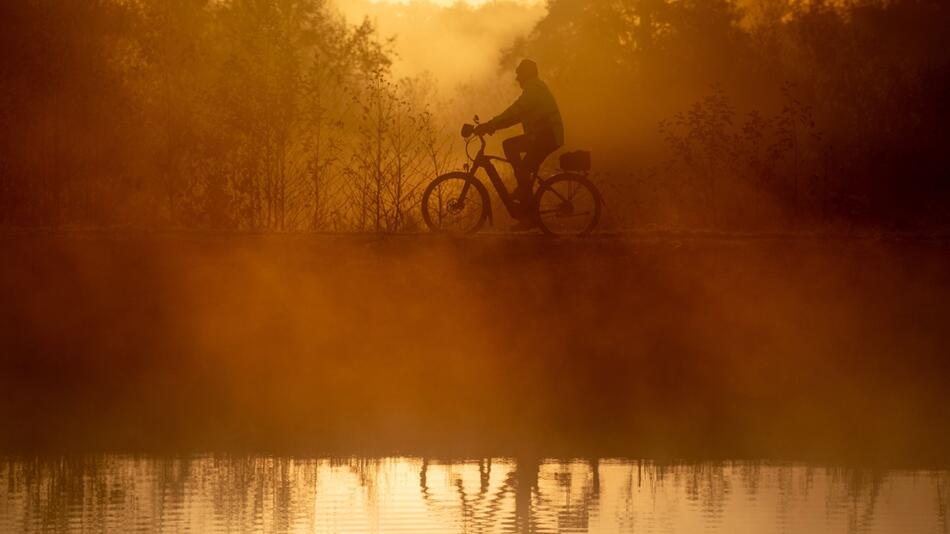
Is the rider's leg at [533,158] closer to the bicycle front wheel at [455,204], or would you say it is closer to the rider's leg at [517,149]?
the rider's leg at [517,149]

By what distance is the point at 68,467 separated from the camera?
11.6 m

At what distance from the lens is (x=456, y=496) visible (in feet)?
35.0

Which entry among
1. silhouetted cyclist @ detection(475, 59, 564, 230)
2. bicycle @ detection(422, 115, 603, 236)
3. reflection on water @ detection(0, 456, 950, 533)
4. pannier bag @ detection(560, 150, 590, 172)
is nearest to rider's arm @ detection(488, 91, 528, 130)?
silhouetted cyclist @ detection(475, 59, 564, 230)

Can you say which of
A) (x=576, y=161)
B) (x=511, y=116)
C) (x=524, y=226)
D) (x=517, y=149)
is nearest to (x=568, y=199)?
(x=576, y=161)

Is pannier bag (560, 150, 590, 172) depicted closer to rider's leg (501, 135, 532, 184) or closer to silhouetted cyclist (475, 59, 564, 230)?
silhouetted cyclist (475, 59, 564, 230)

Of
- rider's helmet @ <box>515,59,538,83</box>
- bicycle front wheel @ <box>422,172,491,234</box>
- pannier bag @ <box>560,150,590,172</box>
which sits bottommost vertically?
bicycle front wheel @ <box>422,172,491,234</box>

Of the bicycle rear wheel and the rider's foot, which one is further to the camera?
the rider's foot

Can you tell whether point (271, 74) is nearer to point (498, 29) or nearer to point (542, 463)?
point (542, 463)

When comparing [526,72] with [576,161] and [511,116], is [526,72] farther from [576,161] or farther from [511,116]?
[576,161]

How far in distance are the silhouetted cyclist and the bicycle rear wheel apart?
302 mm

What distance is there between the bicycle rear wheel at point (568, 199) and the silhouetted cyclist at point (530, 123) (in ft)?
0.99

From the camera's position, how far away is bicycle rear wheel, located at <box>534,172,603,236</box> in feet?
59.7

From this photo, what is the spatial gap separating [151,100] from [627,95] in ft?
66.9

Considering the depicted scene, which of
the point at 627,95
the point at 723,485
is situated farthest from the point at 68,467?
the point at 627,95
